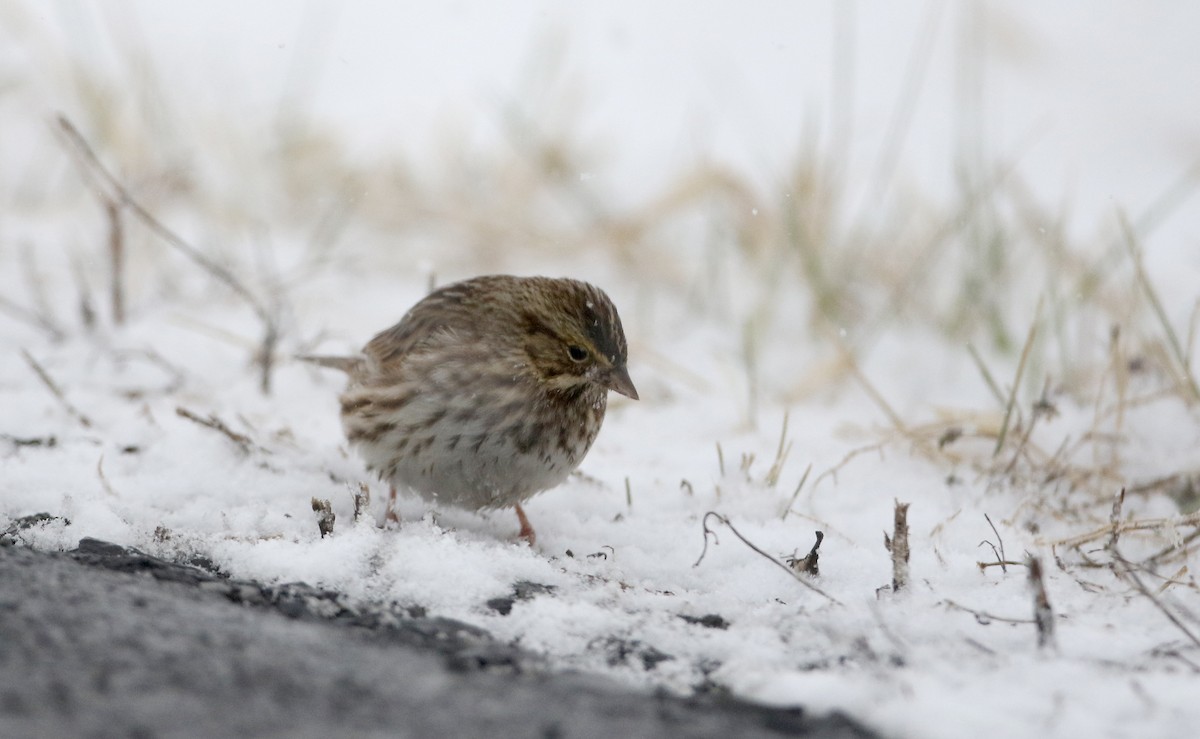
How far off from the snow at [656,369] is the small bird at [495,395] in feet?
0.56

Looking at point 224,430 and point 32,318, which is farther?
point 32,318

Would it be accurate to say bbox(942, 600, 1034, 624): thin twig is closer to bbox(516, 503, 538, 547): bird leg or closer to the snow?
Result: the snow

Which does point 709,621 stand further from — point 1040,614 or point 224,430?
point 224,430

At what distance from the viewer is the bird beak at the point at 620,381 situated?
134 inches

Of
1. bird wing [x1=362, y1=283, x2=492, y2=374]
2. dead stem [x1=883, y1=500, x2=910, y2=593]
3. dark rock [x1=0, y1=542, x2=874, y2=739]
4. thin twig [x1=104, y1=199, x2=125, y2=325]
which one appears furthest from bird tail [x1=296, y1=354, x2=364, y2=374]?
dead stem [x1=883, y1=500, x2=910, y2=593]

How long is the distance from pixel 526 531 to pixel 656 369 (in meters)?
2.11

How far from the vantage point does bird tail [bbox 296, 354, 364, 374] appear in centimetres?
393

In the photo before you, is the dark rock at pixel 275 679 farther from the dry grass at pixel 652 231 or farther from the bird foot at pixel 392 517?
the dry grass at pixel 652 231

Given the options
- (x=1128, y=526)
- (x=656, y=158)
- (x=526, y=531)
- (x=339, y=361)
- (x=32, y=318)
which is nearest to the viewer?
(x=1128, y=526)

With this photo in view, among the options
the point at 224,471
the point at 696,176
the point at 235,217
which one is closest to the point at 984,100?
the point at 696,176

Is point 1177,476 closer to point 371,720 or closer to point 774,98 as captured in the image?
point 371,720

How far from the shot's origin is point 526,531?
3.27 metres

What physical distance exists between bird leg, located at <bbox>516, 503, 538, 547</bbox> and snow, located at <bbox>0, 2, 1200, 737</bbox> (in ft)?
0.18

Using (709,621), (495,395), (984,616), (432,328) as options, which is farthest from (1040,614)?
(432,328)
